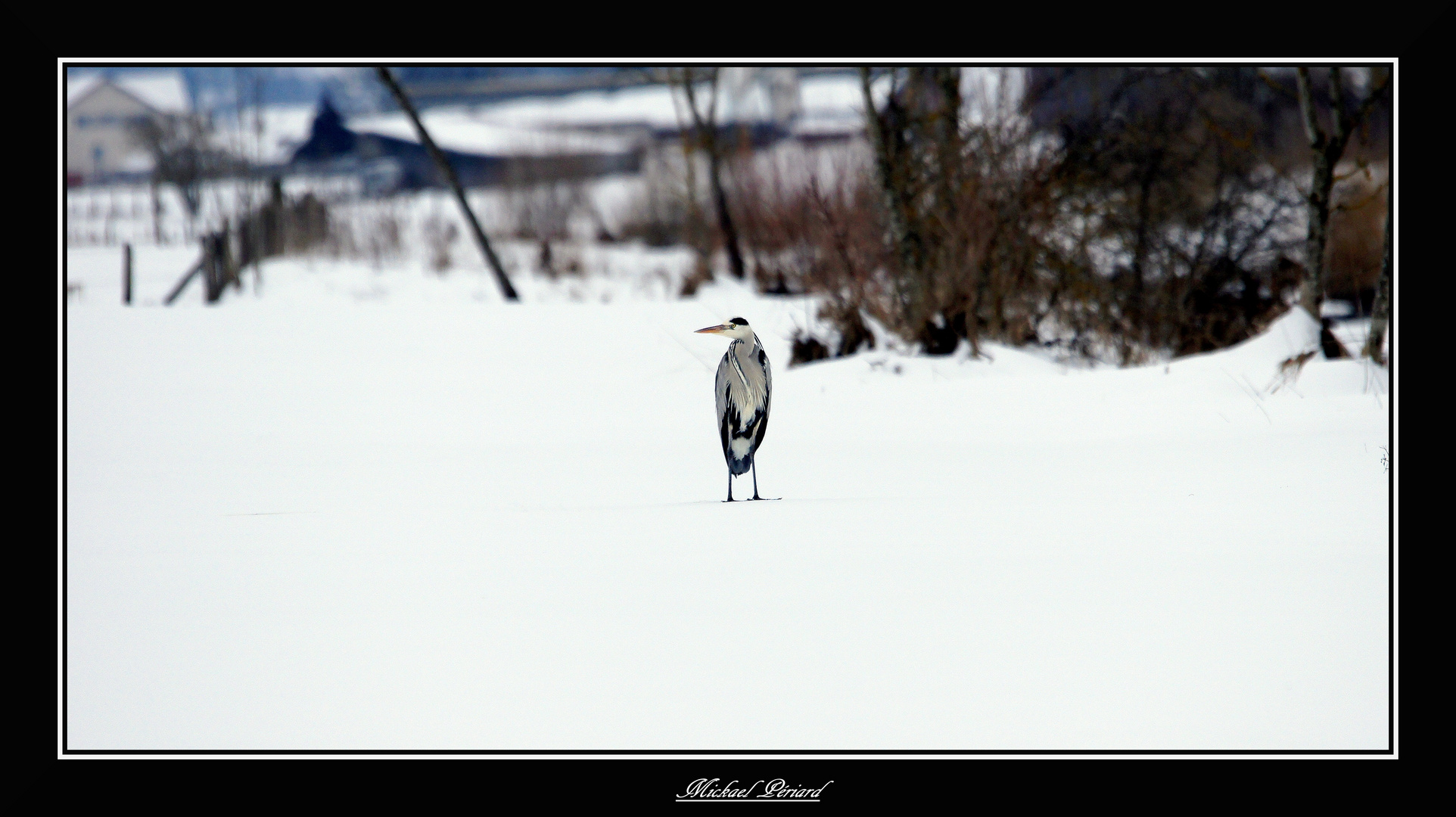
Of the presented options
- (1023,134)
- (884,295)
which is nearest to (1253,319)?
(1023,134)

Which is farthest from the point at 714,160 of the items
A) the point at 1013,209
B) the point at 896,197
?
the point at 1013,209

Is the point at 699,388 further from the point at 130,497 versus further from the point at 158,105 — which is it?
the point at 158,105

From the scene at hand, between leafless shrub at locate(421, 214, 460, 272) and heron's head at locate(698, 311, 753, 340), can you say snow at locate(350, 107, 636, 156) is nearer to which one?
leafless shrub at locate(421, 214, 460, 272)

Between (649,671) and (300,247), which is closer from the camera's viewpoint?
(649,671)

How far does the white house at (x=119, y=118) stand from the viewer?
8.83m

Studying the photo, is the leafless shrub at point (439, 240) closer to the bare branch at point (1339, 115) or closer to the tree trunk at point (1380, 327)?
the bare branch at point (1339, 115)

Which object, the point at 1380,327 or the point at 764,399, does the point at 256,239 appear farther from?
the point at 1380,327

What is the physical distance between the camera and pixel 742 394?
13.3 feet

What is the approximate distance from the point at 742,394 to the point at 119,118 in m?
12.2

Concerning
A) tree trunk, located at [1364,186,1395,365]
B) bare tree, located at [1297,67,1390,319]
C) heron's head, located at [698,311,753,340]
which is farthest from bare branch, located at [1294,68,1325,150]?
heron's head, located at [698,311,753,340]

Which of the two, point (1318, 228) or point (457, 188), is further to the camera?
point (457, 188)

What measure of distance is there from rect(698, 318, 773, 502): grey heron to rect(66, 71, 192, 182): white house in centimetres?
518

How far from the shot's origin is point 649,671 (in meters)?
2.69

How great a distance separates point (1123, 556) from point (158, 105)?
18.2 metres
